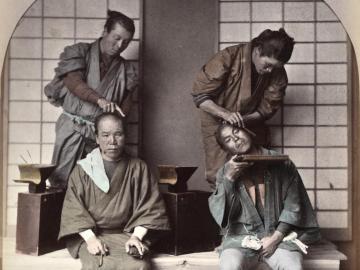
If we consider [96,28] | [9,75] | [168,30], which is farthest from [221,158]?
[9,75]

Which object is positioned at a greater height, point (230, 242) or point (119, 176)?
point (119, 176)

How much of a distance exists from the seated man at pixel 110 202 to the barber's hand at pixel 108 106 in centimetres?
34

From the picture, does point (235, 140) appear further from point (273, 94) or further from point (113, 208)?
point (113, 208)

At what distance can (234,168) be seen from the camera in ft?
11.4

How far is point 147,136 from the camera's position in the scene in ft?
15.4

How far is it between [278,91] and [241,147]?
0.82m

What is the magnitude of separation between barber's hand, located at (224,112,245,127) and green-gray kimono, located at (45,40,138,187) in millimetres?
872

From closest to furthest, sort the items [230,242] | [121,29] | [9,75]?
[230,242], [121,29], [9,75]

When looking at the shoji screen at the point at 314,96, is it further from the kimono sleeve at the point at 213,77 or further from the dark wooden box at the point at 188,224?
the dark wooden box at the point at 188,224

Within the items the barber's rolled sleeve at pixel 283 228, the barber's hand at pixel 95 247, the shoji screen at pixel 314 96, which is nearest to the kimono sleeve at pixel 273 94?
the shoji screen at pixel 314 96

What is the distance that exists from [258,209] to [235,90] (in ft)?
3.51

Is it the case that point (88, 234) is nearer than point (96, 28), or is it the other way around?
point (88, 234)

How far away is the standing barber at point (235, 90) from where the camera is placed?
13.5ft

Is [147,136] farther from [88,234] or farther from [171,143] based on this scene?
[88,234]
